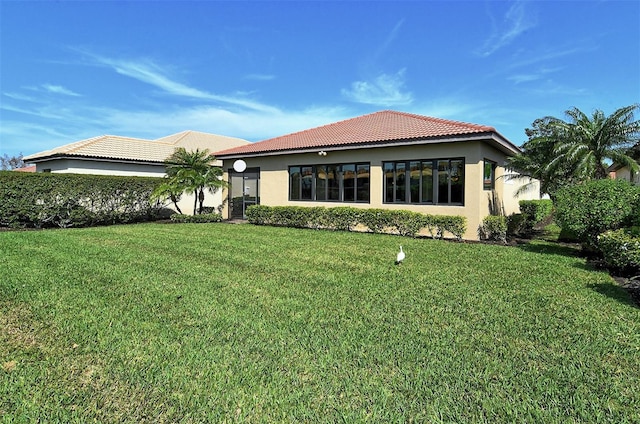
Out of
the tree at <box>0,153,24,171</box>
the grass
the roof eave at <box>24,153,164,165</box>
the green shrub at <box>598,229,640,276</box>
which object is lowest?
the grass

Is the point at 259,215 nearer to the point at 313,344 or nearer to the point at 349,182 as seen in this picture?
the point at 349,182

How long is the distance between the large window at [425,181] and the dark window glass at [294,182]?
15.2 feet

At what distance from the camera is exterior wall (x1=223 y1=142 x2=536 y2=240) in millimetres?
12164

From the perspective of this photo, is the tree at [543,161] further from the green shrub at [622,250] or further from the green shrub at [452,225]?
the green shrub at [622,250]

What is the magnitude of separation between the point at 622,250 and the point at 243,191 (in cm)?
1673

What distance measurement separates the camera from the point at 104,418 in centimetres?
261

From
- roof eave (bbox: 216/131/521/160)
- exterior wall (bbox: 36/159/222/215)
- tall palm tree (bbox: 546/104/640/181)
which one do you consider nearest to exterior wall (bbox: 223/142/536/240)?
roof eave (bbox: 216/131/521/160)

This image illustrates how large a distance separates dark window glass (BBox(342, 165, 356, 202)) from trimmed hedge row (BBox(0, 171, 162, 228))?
10521 mm

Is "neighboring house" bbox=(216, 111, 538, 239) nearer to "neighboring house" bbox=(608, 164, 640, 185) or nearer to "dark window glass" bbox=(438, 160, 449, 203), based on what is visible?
"dark window glass" bbox=(438, 160, 449, 203)

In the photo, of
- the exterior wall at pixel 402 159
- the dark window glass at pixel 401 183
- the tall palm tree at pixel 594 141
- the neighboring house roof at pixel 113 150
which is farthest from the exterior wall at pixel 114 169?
the tall palm tree at pixel 594 141

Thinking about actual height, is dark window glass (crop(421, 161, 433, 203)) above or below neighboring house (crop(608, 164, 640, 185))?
below

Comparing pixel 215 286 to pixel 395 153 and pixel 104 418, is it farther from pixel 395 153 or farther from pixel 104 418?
pixel 395 153

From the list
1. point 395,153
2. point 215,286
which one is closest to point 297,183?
point 395,153

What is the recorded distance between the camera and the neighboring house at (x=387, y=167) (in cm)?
1236
